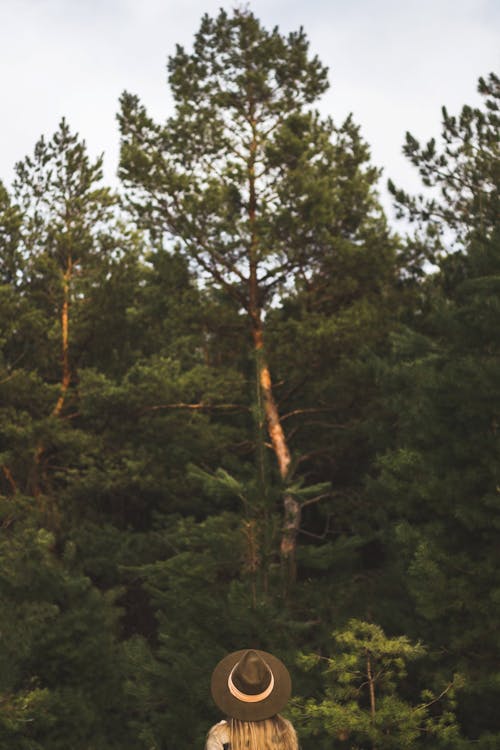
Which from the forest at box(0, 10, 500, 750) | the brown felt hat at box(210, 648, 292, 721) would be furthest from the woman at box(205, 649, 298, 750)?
the forest at box(0, 10, 500, 750)

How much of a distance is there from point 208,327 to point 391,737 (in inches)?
449

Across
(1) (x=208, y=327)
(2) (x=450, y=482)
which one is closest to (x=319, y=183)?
(1) (x=208, y=327)

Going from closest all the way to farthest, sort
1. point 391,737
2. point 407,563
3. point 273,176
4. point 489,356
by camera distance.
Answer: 1. point 391,737
2. point 489,356
3. point 407,563
4. point 273,176

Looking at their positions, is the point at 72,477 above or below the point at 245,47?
below

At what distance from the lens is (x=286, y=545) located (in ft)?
47.7

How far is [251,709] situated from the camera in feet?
9.13

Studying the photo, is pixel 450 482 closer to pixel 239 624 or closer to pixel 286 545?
pixel 239 624

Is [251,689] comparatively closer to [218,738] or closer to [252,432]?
[218,738]

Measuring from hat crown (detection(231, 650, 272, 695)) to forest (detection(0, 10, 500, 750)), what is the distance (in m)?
3.49

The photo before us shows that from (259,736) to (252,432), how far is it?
1528 cm

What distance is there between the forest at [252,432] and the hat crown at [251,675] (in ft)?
11.5

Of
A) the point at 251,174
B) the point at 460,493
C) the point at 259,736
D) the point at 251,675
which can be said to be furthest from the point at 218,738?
the point at 251,174

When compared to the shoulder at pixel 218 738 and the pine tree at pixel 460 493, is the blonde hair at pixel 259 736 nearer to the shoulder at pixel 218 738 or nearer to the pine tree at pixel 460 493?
the shoulder at pixel 218 738

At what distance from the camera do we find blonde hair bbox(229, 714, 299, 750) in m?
2.77
